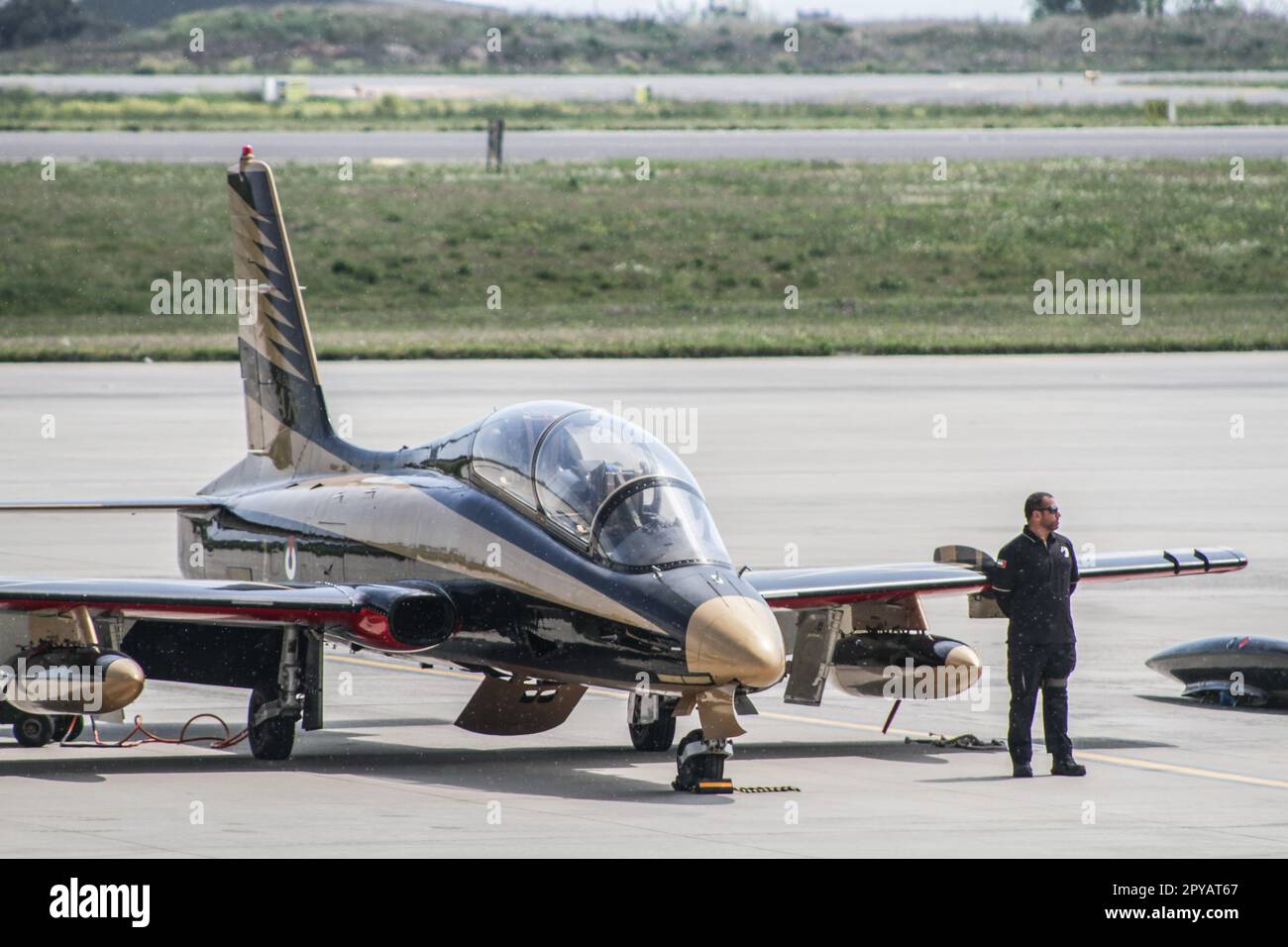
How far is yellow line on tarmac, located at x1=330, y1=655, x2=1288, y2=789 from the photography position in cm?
1666

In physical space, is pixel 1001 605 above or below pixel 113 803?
above

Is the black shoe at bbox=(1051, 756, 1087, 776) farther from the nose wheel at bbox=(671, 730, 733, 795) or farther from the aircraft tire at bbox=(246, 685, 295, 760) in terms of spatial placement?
the aircraft tire at bbox=(246, 685, 295, 760)

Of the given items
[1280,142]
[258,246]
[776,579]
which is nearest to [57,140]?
[1280,142]

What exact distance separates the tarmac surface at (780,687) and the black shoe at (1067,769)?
101mm

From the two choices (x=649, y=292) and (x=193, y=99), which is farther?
(x=193, y=99)

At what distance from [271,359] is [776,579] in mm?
6156

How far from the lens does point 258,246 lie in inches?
861

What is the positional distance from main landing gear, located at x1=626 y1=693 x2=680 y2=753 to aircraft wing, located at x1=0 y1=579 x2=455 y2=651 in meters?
1.86

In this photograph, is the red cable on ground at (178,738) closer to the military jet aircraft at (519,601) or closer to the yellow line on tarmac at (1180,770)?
the military jet aircraft at (519,601)

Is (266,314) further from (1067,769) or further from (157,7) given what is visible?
(157,7)

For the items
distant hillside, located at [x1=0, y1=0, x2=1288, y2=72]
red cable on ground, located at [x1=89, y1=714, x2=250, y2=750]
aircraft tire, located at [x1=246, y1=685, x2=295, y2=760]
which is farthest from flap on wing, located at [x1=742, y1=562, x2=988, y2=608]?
distant hillside, located at [x1=0, y1=0, x2=1288, y2=72]

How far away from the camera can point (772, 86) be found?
131250 millimetres

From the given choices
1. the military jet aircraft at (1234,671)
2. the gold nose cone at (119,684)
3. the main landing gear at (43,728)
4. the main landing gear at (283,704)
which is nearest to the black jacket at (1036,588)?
the military jet aircraft at (1234,671)

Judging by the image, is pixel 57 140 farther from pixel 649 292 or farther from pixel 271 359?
pixel 271 359
